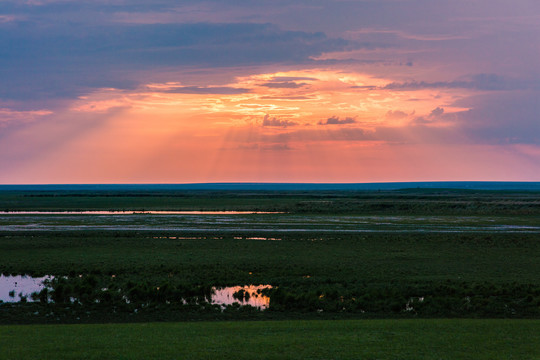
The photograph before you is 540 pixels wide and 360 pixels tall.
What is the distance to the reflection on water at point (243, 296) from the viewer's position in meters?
22.8

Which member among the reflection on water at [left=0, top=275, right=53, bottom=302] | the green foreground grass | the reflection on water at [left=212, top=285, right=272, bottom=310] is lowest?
the green foreground grass

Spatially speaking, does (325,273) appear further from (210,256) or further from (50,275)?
(50,275)

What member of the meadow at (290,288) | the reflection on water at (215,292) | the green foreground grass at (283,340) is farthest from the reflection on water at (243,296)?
the green foreground grass at (283,340)

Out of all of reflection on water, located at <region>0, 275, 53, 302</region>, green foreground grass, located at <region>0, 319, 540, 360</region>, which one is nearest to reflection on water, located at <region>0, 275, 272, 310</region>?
reflection on water, located at <region>0, 275, 53, 302</region>

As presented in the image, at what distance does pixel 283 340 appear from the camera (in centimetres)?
1529

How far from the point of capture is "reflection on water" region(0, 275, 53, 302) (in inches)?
928

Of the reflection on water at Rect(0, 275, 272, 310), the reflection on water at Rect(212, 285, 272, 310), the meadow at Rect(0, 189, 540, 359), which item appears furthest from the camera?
the reflection on water at Rect(0, 275, 272, 310)

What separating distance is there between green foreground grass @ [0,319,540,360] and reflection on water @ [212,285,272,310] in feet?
15.6

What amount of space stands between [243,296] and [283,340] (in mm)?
8867

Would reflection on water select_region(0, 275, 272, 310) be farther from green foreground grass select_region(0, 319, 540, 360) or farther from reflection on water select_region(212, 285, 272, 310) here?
Result: green foreground grass select_region(0, 319, 540, 360)

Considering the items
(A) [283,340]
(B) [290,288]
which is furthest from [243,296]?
(A) [283,340]

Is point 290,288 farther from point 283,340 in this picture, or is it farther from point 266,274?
point 283,340

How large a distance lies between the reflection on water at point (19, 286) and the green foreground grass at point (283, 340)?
22.2 feet

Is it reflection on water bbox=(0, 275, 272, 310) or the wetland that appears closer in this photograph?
the wetland
